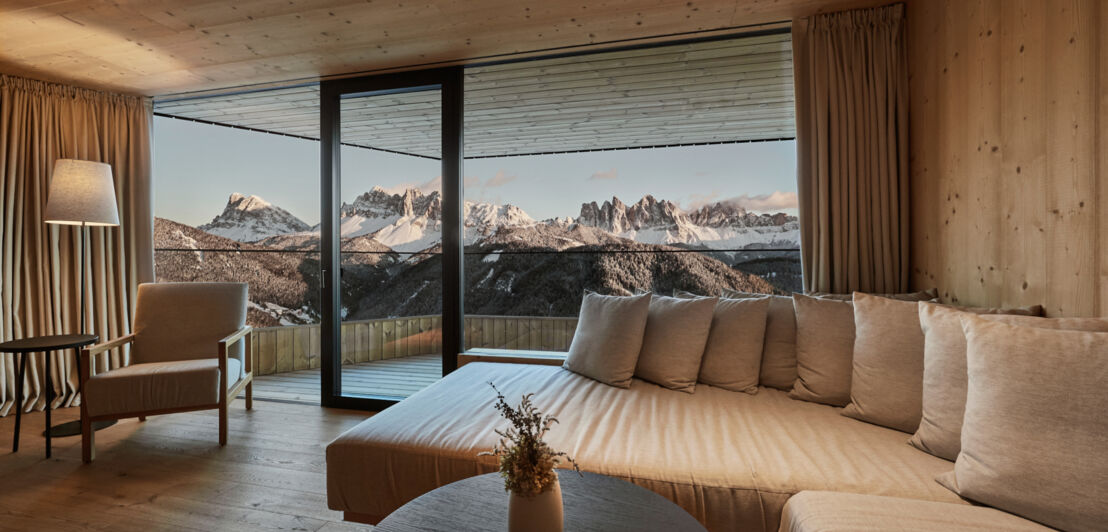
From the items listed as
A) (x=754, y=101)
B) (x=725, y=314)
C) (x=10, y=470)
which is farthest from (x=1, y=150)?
(x=754, y=101)

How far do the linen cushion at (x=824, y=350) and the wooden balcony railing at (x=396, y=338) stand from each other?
7.23 ft

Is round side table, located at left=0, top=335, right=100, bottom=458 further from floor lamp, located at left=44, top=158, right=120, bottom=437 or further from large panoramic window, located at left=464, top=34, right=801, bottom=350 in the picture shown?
large panoramic window, located at left=464, top=34, right=801, bottom=350

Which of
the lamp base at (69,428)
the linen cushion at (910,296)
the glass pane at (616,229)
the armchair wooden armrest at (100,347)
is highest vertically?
the glass pane at (616,229)

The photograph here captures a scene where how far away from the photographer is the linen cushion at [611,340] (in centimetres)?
220

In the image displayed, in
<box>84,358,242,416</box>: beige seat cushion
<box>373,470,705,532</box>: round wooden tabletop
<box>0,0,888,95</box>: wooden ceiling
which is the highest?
<box>0,0,888,95</box>: wooden ceiling

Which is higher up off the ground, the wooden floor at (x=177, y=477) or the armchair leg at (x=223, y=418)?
the armchair leg at (x=223, y=418)

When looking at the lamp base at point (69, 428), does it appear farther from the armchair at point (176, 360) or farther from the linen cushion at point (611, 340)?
the linen cushion at point (611, 340)

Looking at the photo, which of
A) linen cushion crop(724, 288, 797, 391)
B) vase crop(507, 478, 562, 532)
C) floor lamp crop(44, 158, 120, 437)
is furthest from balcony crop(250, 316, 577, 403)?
vase crop(507, 478, 562, 532)

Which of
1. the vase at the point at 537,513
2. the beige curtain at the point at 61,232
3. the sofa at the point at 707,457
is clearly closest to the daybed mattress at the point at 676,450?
the sofa at the point at 707,457

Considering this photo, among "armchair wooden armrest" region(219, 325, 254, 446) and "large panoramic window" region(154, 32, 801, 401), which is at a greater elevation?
"large panoramic window" region(154, 32, 801, 401)

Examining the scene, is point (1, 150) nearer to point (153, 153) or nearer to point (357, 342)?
point (153, 153)

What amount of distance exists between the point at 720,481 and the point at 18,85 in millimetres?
5006

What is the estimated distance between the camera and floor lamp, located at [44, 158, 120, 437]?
2.90 metres

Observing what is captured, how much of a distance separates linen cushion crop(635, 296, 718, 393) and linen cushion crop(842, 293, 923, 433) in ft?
1.92
